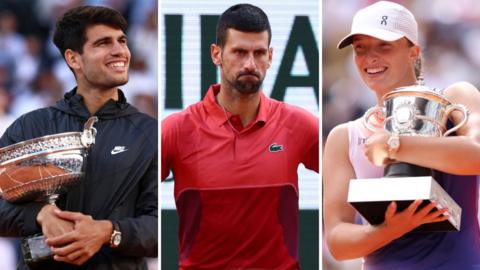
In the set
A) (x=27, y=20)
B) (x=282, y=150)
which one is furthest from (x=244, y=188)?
(x=27, y=20)

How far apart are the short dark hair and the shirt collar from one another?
0.19 metres

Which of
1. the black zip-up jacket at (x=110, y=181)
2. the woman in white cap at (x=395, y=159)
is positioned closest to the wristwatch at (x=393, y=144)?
the woman in white cap at (x=395, y=159)

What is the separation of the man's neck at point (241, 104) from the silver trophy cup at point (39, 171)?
60cm

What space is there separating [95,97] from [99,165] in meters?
0.28

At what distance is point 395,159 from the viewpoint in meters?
3.33

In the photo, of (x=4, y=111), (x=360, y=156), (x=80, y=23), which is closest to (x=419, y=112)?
(x=360, y=156)

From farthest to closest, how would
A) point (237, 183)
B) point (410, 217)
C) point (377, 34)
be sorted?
1. point (237, 183)
2. point (377, 34)
3. point (410, 217)

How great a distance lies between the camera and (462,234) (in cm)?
353

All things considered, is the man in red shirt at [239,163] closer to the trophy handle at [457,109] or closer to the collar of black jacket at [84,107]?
the collar of black jacket at [84,107]

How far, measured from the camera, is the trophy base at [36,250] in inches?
143

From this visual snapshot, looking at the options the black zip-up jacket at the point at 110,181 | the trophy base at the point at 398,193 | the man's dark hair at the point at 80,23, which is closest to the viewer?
the trophy base at the point at 398,193

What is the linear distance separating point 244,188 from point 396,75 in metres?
0.72

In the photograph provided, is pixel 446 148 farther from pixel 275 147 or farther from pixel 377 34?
pixel 275 147

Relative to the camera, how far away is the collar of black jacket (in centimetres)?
391
